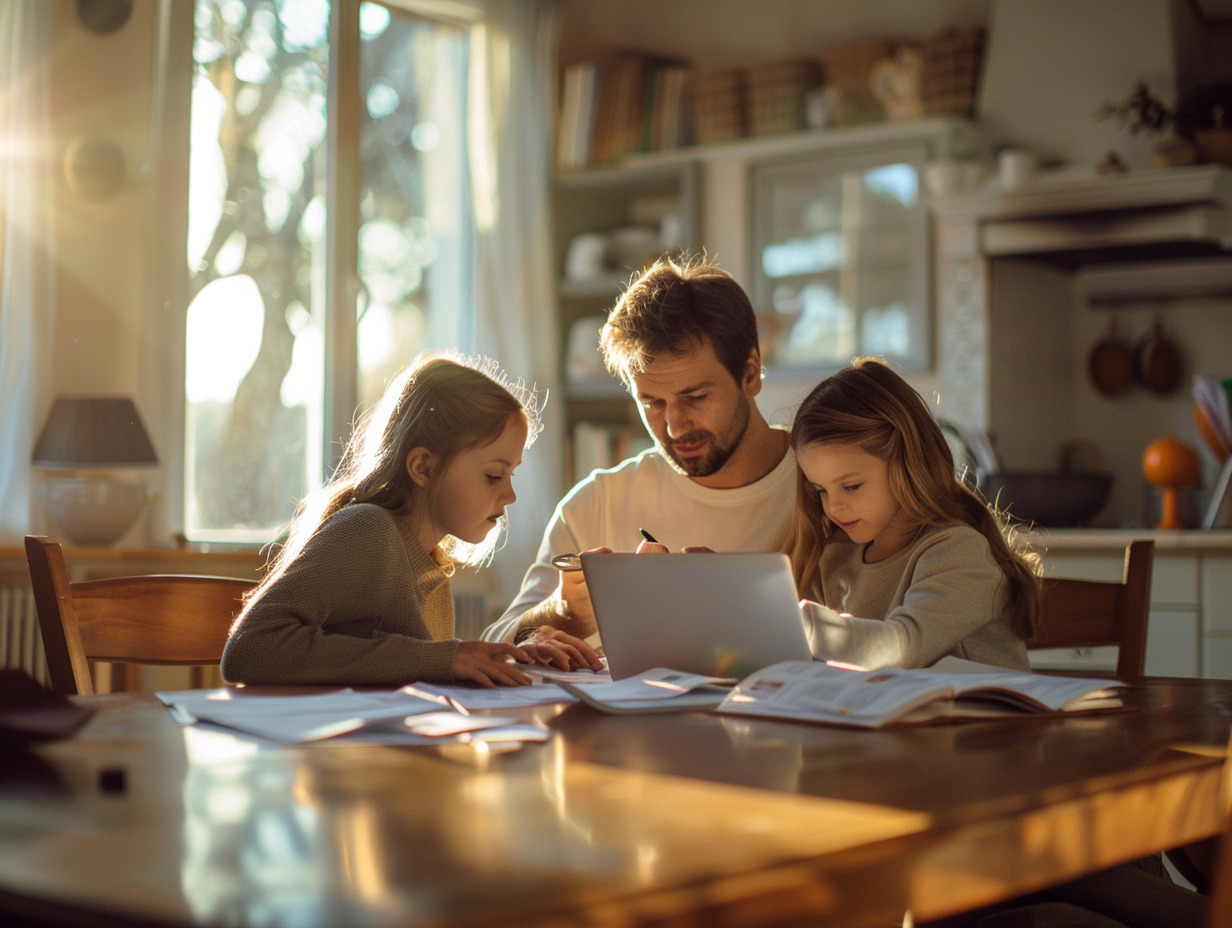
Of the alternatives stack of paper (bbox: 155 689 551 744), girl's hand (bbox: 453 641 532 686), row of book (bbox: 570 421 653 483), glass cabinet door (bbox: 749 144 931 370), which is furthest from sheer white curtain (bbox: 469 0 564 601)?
stack of paper (bbox: 155 689 551 744)

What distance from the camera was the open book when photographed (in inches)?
41.6

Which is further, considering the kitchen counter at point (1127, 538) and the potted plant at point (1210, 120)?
the potted plant at point (1210, 120)

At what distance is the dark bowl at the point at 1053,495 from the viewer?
10.5ft

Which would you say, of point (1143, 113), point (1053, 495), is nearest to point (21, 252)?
point (1053, 495)

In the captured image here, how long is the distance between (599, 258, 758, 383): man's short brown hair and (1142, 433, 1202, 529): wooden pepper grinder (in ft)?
5.41

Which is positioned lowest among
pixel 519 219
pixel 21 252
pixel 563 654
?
pixel 563 654

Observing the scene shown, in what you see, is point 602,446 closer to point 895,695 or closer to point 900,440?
point 900,440

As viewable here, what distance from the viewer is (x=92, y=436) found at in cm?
298

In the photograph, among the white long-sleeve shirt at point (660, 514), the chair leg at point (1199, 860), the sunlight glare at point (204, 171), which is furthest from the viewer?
the sunlight glare at point (204, 171)

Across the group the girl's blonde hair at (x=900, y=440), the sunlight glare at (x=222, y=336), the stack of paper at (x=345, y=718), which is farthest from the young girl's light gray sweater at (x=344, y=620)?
the sunlight glare at (x=222, y=336)

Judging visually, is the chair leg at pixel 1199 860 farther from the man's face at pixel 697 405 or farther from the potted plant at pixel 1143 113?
the potted plant at pixel 1143 113

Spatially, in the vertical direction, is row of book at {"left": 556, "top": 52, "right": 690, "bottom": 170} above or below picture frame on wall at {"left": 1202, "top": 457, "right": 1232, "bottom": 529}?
above

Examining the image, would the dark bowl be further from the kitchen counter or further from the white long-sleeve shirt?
→ the white long-sleeve shirt

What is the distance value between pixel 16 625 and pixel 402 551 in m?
1.86
